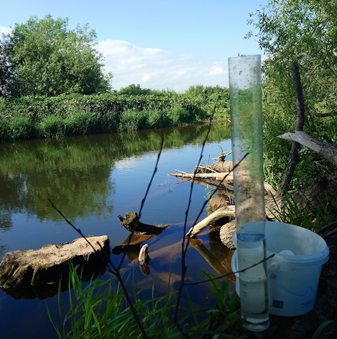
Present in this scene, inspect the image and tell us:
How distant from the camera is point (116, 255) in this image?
12.7 ft

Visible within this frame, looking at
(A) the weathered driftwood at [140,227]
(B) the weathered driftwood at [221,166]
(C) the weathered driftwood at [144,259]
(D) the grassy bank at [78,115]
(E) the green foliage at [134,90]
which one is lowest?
(C) the weathered driftwood at [144,259]

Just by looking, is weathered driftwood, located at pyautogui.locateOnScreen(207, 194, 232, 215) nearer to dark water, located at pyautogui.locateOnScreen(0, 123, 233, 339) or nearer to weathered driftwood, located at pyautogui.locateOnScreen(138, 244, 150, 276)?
dark water, located at pyautogui.locateOnScreen(0, 123, 233, 339)

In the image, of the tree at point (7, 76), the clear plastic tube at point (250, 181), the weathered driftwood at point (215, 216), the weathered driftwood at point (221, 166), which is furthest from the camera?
the tree at point (7, 76)

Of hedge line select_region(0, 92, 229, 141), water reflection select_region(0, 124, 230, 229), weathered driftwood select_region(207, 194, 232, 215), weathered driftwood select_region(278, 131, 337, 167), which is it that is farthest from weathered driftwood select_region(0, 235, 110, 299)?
hedge line select_region(0, 92, 229, 141)

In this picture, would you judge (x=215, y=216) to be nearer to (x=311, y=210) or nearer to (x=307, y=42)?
(x=311, y=210)

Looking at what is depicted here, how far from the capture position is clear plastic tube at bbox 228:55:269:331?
1.40 m

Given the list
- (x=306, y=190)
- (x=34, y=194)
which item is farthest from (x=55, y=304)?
(x=34, y=194)

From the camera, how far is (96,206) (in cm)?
558

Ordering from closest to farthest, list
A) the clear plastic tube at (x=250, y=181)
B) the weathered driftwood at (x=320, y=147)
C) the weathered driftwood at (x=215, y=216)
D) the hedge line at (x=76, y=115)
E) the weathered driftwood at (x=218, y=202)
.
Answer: the clear plastic tube at (x=250, y=181)
the weathered driftwood at (x=320, y=147)
the weathered driftwood at (x=215, y=216)
the weathered driftwood at (x=218, y=202)
the hedge line at (x=76, y=115)

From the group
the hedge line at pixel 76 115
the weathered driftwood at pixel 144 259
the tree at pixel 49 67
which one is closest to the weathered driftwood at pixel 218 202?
the weathered driftwood at pixel 144 259

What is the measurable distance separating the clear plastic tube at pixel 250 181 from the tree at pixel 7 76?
2602cm

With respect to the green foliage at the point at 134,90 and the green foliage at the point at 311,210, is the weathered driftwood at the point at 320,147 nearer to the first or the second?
the green foliage at the point at 311,210

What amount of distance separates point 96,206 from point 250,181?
4410 mm

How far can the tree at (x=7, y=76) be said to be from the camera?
81.6 feet
